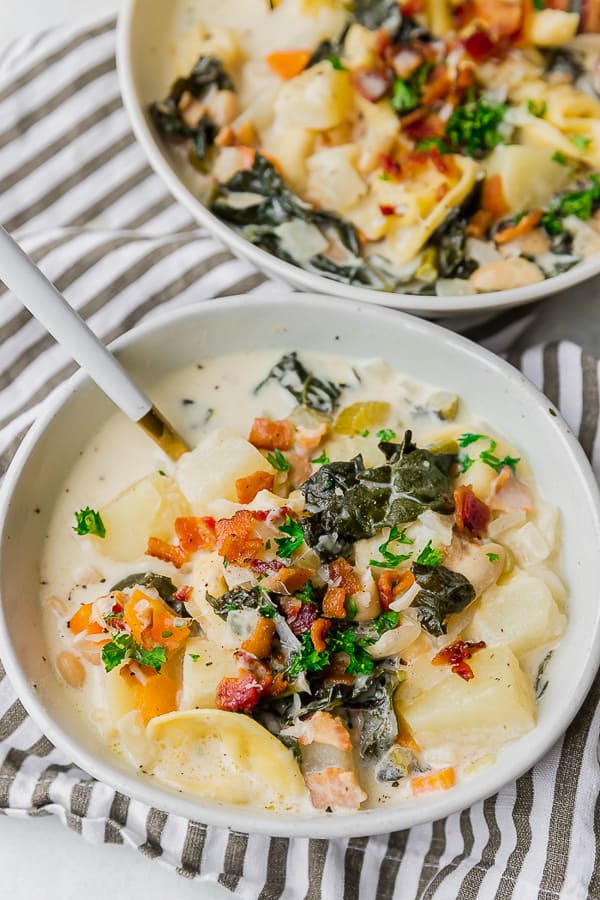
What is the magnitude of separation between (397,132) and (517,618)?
6.64 ft

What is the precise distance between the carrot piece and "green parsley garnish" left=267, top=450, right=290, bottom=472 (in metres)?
1.77

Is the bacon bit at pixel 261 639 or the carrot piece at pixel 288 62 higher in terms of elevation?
the carrot piece at pixel 288 62

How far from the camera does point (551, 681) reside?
354 cm

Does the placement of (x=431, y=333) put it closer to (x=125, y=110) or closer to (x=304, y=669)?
(x=304, y=669)

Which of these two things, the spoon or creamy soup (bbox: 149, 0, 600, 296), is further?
creamy soup (bbox: 149, 0, 600, 296)

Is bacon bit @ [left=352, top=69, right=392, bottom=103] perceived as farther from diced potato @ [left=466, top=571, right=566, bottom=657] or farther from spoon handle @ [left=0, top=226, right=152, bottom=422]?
diced potato @ [left=466, top=571, right=566, bottom=657]

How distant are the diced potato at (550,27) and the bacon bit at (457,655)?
8.52ft

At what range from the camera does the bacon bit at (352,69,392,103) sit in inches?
179

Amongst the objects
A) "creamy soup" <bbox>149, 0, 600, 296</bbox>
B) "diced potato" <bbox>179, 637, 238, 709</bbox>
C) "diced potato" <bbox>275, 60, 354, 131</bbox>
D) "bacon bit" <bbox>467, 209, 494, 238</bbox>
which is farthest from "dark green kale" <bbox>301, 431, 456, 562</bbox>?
"diced potato" <bbox>275, 60, 354, 131</bbox>

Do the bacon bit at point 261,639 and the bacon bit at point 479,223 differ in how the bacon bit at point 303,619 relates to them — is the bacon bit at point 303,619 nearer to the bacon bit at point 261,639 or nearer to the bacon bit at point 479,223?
the bacon bit at point 261,639

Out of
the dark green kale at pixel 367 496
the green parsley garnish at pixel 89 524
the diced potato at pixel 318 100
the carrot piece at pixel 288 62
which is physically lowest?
the dark green kale at pixel 367 496

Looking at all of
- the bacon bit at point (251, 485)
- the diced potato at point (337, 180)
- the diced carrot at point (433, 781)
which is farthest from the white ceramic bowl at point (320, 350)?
the diced potato at point (337, 180)

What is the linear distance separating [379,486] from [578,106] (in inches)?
76.8

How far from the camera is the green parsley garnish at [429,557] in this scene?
3439 mm
